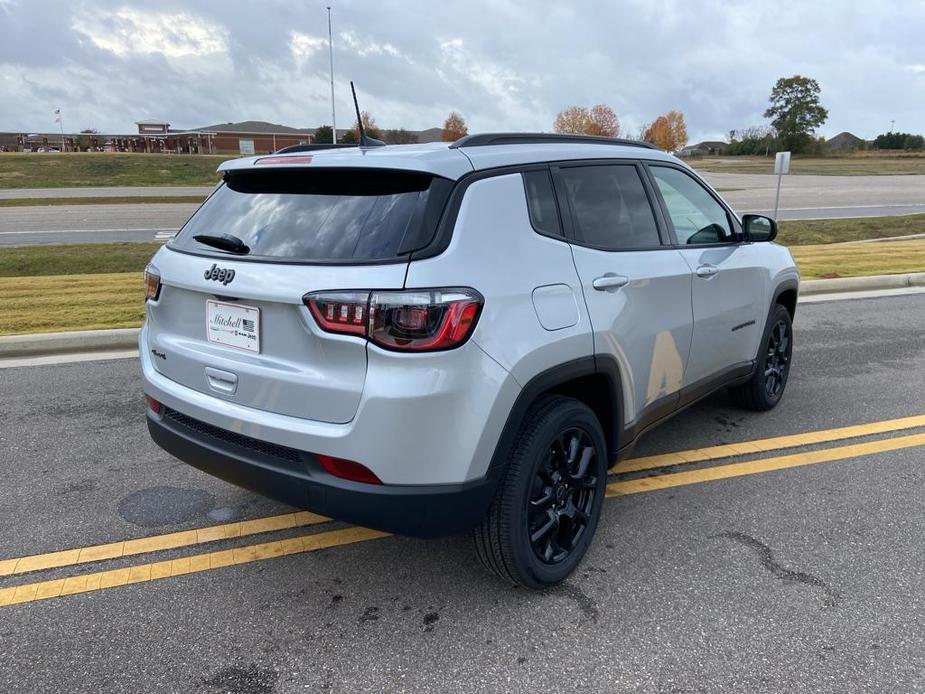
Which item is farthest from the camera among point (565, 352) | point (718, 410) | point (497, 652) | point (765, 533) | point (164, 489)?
point (718, 410)

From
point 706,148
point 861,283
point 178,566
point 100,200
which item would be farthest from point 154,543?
point 706,148

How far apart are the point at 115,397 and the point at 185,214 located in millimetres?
18530

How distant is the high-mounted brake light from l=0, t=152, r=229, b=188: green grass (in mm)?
36261

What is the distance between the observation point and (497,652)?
8.20 feet

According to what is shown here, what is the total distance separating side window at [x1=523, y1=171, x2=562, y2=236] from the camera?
2.73 metres

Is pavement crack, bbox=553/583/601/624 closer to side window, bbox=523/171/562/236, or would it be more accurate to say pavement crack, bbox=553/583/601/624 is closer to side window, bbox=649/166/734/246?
side window, bbox=523/171/562/236

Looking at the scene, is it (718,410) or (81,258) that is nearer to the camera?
(718,410)

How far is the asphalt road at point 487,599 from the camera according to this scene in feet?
7.86

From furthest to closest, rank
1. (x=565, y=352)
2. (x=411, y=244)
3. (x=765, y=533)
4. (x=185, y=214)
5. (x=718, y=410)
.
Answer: (x=185, y=214) < (x=718, y=410) < (x=765, y=533) < (x=565, y=352) < (x=411, y=244)

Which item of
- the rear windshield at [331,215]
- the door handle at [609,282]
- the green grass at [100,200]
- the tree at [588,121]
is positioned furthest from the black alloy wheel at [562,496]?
the tree at [588,121]

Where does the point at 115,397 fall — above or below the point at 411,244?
below

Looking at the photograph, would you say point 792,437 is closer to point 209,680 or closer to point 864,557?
point 864,557

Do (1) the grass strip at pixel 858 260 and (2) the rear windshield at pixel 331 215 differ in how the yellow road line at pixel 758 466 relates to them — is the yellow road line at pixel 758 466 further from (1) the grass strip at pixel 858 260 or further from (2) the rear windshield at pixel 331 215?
(1) the grass strip at pixel 858 260

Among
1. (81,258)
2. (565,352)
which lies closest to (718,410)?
(565,352)
